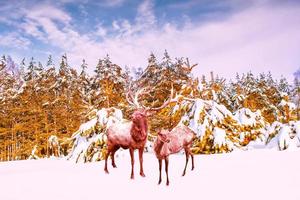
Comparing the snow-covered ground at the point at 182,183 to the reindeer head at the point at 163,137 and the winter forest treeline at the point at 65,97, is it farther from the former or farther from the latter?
the winter forest treeline at the point at 65,97

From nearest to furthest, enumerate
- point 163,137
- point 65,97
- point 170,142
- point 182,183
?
point 163,137, point 182,183, point 170,142, point 65,97

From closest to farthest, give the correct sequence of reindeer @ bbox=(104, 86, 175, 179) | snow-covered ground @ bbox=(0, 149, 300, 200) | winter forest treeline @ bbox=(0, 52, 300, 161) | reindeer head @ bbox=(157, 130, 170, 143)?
snow-covered ground @ bbox=(0, 149, 300, 200) → reindeer head @ bbox=(157, 130, 170, 143) → reindeer @ bbox=(104, 86, 175, 179) → winter forest treeline @ bbox=(0, 52, 300, 161)

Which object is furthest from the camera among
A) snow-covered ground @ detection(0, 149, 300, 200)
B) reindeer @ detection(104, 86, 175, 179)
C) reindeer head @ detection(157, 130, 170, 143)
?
reindeer @ detection(104, 86, 175, 179)

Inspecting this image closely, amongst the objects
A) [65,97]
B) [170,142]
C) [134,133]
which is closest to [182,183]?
[170,142]

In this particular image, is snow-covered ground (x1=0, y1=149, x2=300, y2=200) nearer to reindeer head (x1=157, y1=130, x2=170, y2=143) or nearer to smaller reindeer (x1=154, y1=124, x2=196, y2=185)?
smaller reindeer (x1=154, y1=124, x2=196, y2=185)

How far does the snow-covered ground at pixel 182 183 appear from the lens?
6.24 meters

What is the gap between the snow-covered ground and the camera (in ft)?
20.5

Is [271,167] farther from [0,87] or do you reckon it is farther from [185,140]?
[0,87]

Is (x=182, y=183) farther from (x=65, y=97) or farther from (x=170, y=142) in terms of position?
(x=65, y=97)

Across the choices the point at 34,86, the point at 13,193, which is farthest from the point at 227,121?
the point at 34,86

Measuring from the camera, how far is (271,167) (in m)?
7.92

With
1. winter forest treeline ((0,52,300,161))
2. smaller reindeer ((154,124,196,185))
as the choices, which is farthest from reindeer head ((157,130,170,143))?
winter forest treeline ((0,52,300,161))

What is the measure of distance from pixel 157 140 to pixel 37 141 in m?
28.2

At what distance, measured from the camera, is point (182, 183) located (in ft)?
22.6
